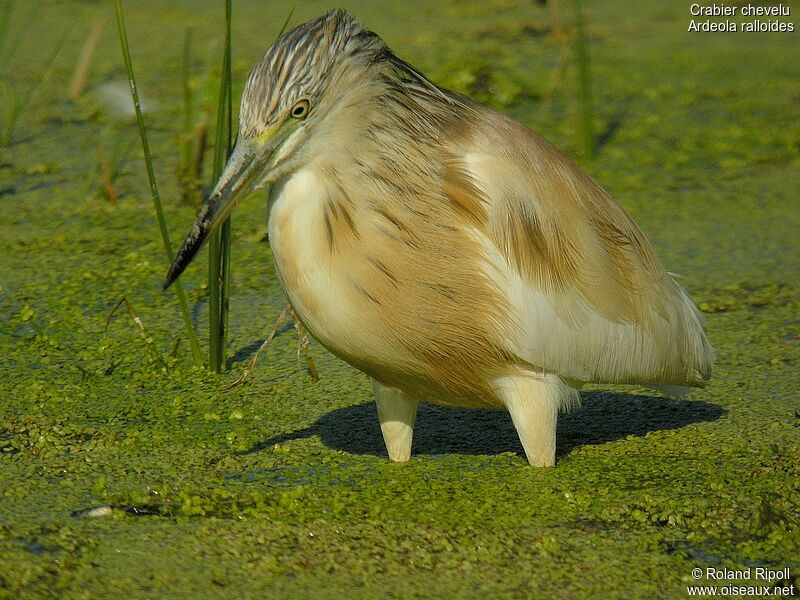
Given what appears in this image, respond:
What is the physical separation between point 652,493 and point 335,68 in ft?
4.32

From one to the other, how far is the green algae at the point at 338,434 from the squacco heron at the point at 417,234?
0.92 ft

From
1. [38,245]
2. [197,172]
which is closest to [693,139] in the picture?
[197,172]

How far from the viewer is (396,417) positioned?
318cm

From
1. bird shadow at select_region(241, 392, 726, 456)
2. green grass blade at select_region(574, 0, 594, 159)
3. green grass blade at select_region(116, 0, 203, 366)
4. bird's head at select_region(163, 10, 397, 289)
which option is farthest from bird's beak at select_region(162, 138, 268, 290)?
green grass blade at select_region(574, 0, 594, 159)

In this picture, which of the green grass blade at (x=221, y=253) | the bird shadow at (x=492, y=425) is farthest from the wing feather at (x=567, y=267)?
the green grass blade at (x=221, y=253)

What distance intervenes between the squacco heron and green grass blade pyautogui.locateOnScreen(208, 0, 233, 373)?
1.78ft

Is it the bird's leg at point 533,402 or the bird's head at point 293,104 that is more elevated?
the bird's head at point 293,104

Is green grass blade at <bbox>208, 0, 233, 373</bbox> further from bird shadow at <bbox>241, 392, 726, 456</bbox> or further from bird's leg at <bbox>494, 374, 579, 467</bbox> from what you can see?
bird's leg at <bbox>494, 374, 579, 467</bbox>

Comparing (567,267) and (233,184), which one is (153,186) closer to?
(233,184)

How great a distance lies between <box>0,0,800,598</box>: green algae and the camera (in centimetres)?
264

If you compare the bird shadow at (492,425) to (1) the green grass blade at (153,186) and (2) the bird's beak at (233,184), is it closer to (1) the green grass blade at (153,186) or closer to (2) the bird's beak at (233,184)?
(1) the green grass blade at (153,186)

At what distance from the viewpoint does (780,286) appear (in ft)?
14.7

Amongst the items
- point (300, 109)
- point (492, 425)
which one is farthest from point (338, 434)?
point (300, 109)

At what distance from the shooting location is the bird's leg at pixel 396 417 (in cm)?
315
